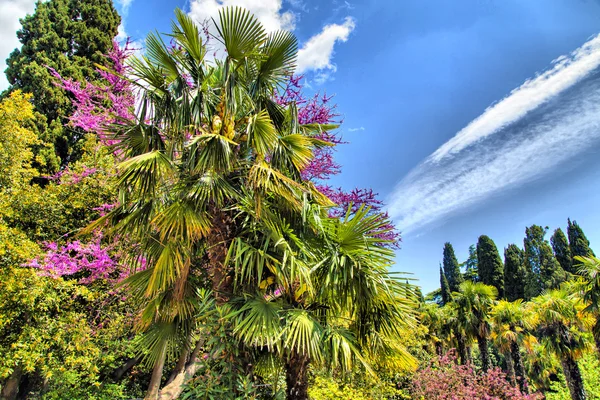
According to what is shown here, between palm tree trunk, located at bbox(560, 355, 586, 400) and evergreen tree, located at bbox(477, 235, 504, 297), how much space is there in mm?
22039

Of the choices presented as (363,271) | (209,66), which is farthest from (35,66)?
(363,271)

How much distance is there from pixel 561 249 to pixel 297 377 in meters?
43.3

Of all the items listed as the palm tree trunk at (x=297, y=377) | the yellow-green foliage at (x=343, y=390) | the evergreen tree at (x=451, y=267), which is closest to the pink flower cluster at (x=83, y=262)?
the palm tree trunk at (x=297, y=377)

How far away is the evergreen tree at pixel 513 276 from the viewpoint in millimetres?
31234

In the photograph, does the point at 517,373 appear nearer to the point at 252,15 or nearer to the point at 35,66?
the point at 252,15

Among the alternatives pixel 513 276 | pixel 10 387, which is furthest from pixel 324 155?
pixel 513 276

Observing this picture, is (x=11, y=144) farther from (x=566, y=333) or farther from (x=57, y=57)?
(x=566, y=333)

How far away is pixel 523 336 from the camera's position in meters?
16.4

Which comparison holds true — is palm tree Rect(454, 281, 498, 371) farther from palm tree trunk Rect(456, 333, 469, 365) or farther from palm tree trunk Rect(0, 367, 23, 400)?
palm tree trunk Rect(0, 367, 23, 400)

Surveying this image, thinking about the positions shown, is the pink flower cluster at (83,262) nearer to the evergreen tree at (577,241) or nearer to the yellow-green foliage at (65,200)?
the yellow-green foliage at (65,200)

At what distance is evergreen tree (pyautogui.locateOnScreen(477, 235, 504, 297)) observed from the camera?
33.9m

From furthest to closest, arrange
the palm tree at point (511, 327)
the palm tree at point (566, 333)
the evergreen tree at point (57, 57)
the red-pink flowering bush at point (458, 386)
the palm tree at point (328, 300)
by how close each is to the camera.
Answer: the palm tree at point (511, 327) < the palm tree at point (566, 333) < the evergreen tree at point (57, 57) < the red-pink flowering bush at point (458, 386) < the palm tree at point (328, 300)

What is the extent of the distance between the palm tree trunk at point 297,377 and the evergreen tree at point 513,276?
35374mm

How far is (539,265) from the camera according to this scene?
35.3m
